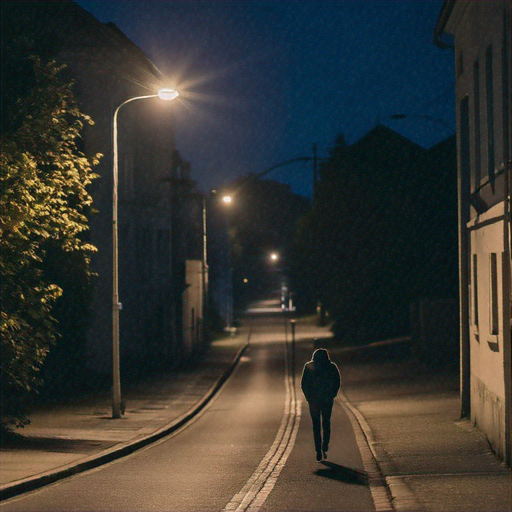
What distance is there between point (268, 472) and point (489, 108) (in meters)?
7.86

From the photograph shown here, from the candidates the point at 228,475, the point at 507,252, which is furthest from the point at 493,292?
the point at 228,475

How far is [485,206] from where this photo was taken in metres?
18.2

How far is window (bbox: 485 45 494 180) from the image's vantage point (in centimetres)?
1745

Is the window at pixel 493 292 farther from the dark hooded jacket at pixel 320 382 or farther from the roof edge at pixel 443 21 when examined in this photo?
the roof edge at pixel 443 21

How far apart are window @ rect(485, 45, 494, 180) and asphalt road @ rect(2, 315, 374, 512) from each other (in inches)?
222

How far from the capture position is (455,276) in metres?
51.4

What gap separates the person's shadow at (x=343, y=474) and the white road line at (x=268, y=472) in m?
0.68

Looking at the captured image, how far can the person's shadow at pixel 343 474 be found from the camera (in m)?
13.2

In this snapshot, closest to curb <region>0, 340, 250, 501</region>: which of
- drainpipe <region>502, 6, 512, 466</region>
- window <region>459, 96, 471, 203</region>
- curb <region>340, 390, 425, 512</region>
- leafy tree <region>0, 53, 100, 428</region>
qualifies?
leafy tree <region>0, 53, 100, 428</region>

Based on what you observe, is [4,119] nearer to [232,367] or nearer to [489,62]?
[489,62]

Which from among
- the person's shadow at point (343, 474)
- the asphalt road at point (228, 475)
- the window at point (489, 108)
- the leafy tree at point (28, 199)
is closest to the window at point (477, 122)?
the window at point (489, 108)

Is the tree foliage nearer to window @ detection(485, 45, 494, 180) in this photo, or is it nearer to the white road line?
the white road line

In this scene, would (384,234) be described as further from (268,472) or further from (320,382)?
(268,472)

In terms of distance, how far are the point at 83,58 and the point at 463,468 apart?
2811cm
